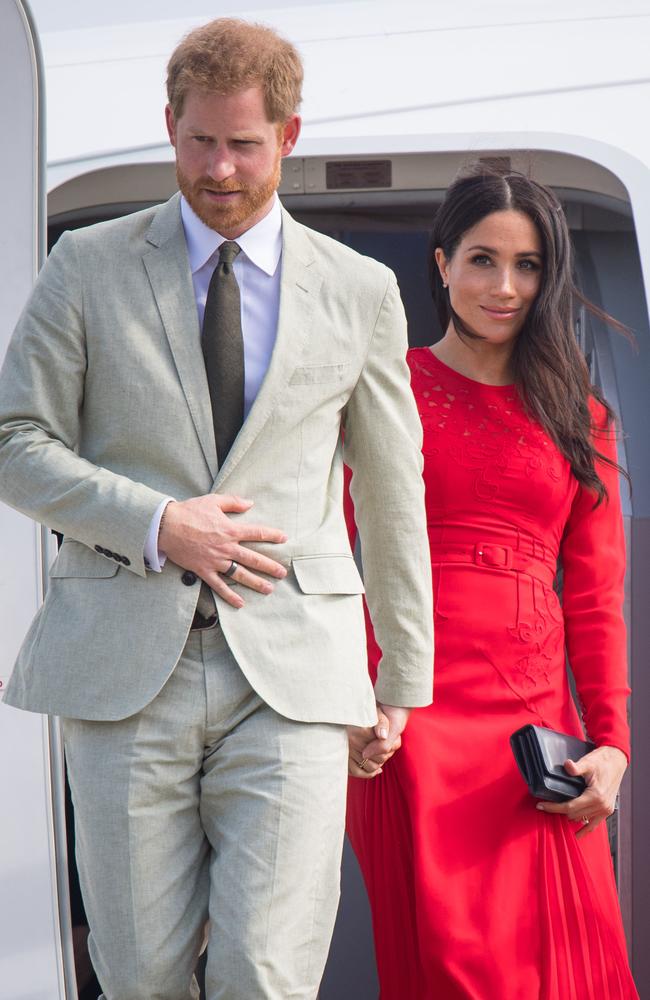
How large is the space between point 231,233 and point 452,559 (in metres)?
0.84

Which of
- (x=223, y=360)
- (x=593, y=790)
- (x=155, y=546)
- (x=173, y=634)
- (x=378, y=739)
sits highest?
(x=223, y=360)

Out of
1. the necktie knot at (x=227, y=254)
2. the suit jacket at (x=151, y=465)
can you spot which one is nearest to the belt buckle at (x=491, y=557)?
the suit jacket at (x=151, y=465)

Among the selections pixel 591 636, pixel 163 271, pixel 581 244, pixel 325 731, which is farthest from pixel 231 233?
pixel 581 244

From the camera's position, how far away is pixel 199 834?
1.83 metres

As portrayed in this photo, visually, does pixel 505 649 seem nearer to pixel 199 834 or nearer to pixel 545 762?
pixel 545 762

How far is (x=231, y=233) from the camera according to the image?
74.5 inches

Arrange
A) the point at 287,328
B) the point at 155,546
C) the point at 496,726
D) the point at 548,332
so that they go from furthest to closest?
the point at 548,332, the point at 496,726, the point at 287,328, the point at 155,546

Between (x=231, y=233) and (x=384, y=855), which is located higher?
(x=231, y=233)

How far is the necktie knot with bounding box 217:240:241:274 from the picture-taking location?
73.6 inches

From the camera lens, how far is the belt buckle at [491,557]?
2494 mm

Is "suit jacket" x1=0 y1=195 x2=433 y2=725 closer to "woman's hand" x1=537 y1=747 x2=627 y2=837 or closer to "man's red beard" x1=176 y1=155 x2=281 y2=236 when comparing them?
"man's red beard" x1=176 y1=155 x2=281 y2=236

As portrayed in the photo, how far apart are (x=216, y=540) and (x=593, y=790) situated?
948mm

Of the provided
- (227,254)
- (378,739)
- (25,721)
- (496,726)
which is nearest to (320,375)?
(227,254)

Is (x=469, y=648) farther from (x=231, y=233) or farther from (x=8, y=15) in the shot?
(x=8, y=15)
